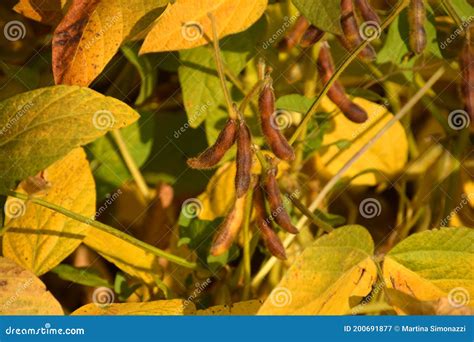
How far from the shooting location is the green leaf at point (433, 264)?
98 cm

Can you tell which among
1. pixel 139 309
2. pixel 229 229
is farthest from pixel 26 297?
pixel 229 229

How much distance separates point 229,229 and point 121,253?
8.5 inches

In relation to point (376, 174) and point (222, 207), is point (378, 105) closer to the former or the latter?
point (376, 174)

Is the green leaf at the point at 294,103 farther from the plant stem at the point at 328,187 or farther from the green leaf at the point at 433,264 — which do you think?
the green leaf at the point at 433,264

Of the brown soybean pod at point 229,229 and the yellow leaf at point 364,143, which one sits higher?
the yellow leaf at point 364,143

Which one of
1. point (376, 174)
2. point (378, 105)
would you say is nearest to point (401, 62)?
point (378, 105)

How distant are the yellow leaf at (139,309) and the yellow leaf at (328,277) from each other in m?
0.19

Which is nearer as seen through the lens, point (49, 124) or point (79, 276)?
point (49, 124)

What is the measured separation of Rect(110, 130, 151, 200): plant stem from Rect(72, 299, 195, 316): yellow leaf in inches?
11.3

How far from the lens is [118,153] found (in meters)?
1.26

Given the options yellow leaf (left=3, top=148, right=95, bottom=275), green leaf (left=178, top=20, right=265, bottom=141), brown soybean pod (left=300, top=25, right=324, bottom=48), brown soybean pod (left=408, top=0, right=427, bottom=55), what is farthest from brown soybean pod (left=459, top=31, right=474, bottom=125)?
yellow leaf (left=3, top=148, right=95, bottom=275)

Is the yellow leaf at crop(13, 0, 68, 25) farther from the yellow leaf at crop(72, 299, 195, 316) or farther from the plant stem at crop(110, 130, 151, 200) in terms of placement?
the yellow leaf at crop(72, 299, 195, 316)

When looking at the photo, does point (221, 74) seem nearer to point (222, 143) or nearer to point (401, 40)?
point (222, 143)

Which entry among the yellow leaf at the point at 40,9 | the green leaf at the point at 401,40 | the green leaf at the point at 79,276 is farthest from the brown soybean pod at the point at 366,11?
the green leaf at the point at 79,276
